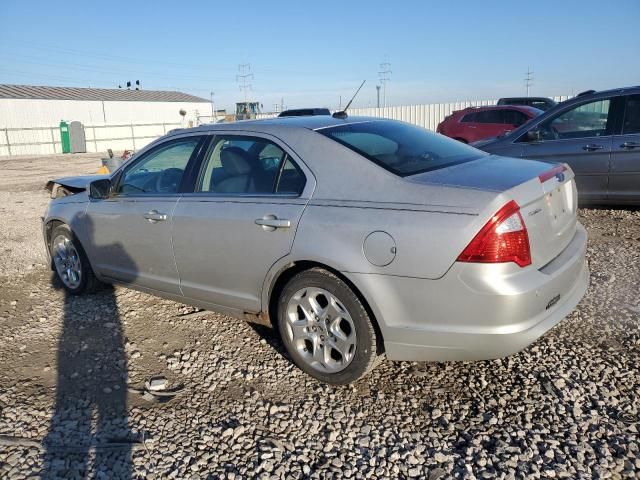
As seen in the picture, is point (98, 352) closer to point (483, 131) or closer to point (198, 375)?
point (198, 375)

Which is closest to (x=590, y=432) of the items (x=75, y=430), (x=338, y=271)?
(x=338, y=271)

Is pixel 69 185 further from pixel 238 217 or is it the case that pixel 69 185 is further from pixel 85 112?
pixel 85 112

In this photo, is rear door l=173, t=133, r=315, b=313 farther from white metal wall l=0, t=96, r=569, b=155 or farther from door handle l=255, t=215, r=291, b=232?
white metal wall l=0, t=96, r=569, b=155

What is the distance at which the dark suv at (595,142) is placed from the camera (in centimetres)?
643

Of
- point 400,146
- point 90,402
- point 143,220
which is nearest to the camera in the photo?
point 90,402

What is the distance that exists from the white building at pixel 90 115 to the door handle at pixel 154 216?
77.7 feet

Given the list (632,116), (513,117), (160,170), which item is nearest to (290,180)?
(160,170)

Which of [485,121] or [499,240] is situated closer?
[499,240]

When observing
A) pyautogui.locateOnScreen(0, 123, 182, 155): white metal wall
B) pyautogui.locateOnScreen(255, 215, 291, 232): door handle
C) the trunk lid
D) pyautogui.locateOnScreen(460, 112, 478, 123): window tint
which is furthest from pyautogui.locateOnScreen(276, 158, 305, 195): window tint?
pyautogui.locateOnScreen(0, 123, 182, 155): white metal wall

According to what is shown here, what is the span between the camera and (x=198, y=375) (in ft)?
11.3

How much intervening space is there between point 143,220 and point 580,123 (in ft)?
19.3

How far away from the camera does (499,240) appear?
2537mm

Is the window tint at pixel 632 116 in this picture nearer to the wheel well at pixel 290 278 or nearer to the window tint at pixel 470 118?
the wheel well at pixel 290 278

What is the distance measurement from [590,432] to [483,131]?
1221 centimetres
